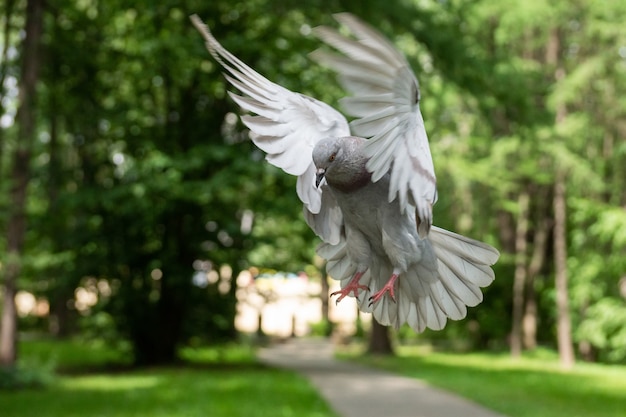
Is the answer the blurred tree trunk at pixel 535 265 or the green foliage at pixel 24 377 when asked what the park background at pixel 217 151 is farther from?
the blurred tree trunk at pixel 535 265

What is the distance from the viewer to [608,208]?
18.9m

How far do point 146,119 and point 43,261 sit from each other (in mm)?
4047

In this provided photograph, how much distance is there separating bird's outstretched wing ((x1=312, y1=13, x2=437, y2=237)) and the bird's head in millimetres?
57

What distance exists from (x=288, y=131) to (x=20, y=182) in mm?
12273

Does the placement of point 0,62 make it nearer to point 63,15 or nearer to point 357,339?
point 63,15

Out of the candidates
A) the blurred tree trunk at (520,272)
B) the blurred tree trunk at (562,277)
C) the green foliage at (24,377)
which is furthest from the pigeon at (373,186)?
the blurred tree trunk at (520,272)

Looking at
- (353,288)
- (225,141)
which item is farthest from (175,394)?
(353,288)

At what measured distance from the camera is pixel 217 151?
15.8m

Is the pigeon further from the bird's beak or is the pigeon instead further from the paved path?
the paved path

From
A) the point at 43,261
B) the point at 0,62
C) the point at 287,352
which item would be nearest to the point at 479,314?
the point at 287,352

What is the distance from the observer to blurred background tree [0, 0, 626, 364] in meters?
14.1

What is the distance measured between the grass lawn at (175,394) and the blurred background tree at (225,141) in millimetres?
1734

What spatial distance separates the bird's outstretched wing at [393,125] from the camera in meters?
1.70

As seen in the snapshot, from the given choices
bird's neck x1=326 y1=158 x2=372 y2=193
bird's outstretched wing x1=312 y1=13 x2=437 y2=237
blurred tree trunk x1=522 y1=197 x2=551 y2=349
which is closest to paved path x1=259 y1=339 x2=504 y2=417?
blurred tree trunk x1=522 y1=197 x2=551 y2=349
